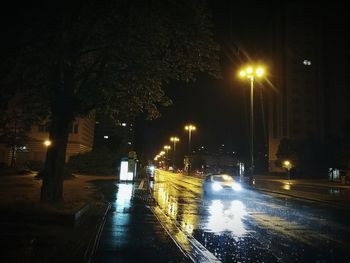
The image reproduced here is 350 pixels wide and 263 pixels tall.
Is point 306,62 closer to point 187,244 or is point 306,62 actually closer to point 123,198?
point 123,198

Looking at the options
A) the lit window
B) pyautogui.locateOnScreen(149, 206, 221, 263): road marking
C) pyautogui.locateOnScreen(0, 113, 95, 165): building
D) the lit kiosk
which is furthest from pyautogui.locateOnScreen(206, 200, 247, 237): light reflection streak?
the lit window

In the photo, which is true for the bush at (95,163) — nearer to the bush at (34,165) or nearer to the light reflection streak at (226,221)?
the bush at (34,165)

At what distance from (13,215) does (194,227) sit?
5.37 m

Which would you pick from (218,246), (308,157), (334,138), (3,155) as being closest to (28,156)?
(3,155)

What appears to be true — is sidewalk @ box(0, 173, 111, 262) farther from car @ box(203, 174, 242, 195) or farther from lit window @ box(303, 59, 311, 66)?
lit window @ box(303, 59, 311, 66)

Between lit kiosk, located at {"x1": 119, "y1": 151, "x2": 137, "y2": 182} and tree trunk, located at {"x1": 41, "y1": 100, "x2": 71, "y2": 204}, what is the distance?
25.9m

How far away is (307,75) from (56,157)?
102 meters

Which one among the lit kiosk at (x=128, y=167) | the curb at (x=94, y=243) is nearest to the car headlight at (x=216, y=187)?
the curb at (x=94, y=243)

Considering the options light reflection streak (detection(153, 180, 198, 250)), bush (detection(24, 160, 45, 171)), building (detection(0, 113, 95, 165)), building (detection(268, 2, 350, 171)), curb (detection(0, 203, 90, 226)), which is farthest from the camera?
building (detection(268, 2, 350, 171))

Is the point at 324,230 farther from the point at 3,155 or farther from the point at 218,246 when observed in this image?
the point at 3,155

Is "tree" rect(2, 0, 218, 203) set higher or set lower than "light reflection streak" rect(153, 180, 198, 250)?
higher

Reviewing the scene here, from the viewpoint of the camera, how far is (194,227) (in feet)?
42.7

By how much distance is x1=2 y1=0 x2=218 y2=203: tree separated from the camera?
1314cm

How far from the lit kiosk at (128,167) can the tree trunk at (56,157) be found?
25.9m
